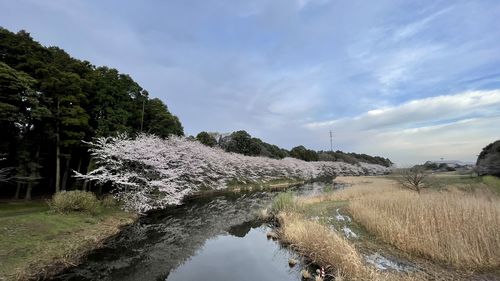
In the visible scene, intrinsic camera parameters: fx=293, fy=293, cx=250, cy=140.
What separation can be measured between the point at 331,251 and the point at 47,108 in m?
24.6

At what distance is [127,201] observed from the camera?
22.9 meters

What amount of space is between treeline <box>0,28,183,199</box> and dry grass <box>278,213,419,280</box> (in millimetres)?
20028

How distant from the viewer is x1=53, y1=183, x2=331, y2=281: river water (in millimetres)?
11625

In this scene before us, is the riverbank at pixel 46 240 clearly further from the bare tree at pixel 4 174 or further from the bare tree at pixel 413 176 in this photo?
the bare tree at pixel 413 176

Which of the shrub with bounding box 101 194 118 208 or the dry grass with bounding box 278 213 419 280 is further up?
the shrub with bounding box 101 194 118 208

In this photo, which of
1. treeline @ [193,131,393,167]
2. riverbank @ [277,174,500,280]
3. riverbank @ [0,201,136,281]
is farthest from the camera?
treeline @ [193,131,393,167]

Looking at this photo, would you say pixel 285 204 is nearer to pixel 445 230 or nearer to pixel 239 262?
pixel 239 262

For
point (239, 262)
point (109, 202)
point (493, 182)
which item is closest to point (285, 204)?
point (239, 262)

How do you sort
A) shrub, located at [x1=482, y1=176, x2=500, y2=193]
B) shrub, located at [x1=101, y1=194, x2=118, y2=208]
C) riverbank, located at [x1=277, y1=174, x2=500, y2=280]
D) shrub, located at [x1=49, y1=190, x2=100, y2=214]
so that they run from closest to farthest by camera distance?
riverbank, located at [x1=277, y1=174, x2=500, y2=280], shrub, located at [x1=49, y1=190, x2=100, y2=214], shrub, located at [x1=101, y1=194, x2=118, y2=208], shrub, located at [x1=482, y1=176, x2=500, y2=193]

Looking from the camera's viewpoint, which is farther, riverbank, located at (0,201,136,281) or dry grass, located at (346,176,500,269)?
riverbank, located at (0,201,136,281)

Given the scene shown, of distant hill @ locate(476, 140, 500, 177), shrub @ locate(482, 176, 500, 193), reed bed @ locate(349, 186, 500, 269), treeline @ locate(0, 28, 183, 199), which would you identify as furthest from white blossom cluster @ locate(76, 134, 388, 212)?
distant hill @ locate(476, 140, 500, 177)

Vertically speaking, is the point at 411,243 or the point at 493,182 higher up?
the point at 493,182

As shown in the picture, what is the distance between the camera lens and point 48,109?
2391 cm

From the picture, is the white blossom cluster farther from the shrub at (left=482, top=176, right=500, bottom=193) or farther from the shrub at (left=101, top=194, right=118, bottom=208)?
the shrub at (left=482, top=176, right=500, bottom=193)
